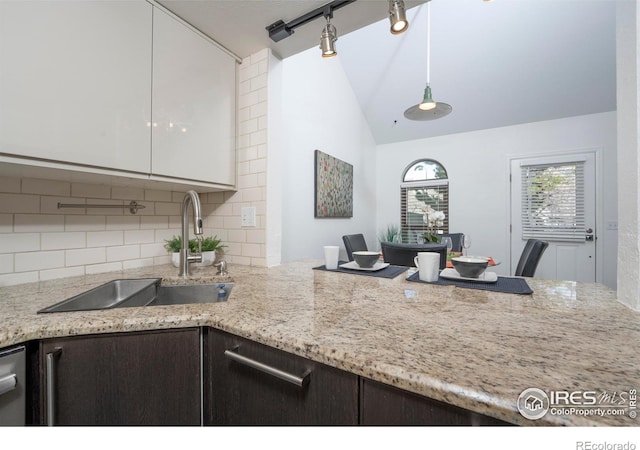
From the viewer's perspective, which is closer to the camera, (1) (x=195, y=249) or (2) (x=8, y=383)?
(2) (x=8, y=383)

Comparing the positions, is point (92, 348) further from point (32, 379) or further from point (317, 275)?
point (317, 275)

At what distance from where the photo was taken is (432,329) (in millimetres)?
652

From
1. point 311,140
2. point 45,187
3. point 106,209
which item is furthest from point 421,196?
point 45,187

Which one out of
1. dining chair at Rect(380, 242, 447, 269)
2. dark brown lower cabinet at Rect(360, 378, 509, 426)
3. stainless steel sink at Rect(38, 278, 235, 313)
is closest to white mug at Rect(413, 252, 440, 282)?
dining chair at Rect(380, 242, 447, 269)

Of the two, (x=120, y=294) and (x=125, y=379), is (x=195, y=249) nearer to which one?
(x=120, y=294)

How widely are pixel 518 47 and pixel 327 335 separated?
3856mm

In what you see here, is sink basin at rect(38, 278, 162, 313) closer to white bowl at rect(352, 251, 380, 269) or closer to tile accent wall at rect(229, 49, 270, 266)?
tile accent wall at rect(229, 49, 270, 266)

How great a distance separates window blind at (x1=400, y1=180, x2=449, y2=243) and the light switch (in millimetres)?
3128

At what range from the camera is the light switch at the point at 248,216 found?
1568 mm

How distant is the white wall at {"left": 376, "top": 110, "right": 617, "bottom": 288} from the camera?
10.5 feet

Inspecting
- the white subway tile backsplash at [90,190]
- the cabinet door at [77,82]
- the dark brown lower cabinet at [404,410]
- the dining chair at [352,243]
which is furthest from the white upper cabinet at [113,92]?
the dining chair at [352,243]

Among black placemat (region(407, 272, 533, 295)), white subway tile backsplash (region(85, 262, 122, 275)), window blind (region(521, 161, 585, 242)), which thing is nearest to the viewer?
black placemat (region(407, 272, 533, 295))

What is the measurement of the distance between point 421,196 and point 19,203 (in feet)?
13.9

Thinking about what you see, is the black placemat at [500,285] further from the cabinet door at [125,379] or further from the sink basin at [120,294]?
the sink basin at [120,294]
